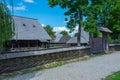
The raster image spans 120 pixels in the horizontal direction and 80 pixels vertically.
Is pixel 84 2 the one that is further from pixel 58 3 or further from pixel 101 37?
pixel 101 37

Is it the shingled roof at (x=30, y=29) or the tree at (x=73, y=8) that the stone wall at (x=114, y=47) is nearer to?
the tree at (x=73, y=8)

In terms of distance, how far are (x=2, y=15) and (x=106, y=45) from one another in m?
19.2

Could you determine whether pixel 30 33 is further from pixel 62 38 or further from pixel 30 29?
pixel 62 38

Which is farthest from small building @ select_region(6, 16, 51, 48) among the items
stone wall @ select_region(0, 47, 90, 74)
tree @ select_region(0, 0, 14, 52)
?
tree @ select_region(0, 0, 14, 52)

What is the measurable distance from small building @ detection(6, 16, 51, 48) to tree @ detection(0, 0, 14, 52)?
27410 mm

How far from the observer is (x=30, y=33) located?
129 feet

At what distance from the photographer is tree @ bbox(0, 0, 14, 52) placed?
25.0ft

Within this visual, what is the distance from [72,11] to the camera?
21156mm

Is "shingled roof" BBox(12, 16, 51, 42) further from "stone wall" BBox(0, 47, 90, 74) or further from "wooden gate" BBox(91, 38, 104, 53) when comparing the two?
"stone wall" BBox(0, 47, 90, 74)

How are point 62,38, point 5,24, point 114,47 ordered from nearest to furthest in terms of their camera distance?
point 5,24 < point 114,47 < point 62,38

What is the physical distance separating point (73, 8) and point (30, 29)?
2089 centimetres

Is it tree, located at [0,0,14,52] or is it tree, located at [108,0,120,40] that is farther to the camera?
tree, located at [108,0,120,40]

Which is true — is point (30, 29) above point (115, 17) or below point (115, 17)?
below

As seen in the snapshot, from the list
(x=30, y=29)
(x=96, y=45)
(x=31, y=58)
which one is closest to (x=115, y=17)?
(x=96, y=45)
